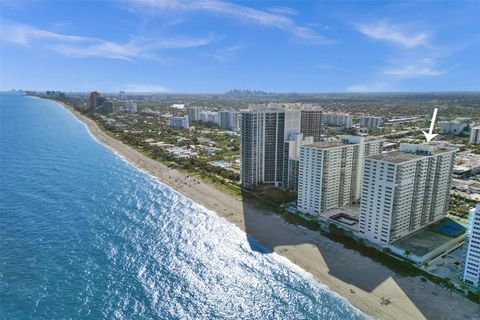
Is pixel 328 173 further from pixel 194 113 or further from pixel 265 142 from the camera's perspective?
pixel 194 113

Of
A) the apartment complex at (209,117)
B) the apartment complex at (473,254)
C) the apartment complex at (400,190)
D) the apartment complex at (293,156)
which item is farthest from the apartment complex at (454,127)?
the apartment complex at (473,254)

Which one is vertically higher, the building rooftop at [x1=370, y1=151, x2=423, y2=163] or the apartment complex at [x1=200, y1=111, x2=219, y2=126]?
the building rooftop at [x1=370, y1=151, x2=423, y2=163]

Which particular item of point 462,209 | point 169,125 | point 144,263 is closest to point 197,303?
point 144,263

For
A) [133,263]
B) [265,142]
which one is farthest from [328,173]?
[133,263]

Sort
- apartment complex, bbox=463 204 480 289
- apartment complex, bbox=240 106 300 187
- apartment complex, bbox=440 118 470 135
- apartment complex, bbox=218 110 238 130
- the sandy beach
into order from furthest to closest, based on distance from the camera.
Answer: apartment complex, bbox=218 110 238 130 < apartment complex, bbox=440 118 470 135 < apartment complex, bbox=240 106 300 187 < apartment complex, bbox=463 204 480 289 < the sandy beach

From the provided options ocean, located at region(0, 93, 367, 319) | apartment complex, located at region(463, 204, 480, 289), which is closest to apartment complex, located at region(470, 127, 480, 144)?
apartment complex, located at region(463, 204, 480, 289)

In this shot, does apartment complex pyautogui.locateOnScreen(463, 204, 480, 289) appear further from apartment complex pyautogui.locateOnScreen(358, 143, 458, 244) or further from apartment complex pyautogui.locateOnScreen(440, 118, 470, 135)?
apartment complex pyautogui.locateOnScreen(440, 118, 470, 135)

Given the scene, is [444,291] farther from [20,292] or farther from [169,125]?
[169,125]

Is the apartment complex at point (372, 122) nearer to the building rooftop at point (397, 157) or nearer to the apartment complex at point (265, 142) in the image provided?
the apartment complex at point (265, 142)
